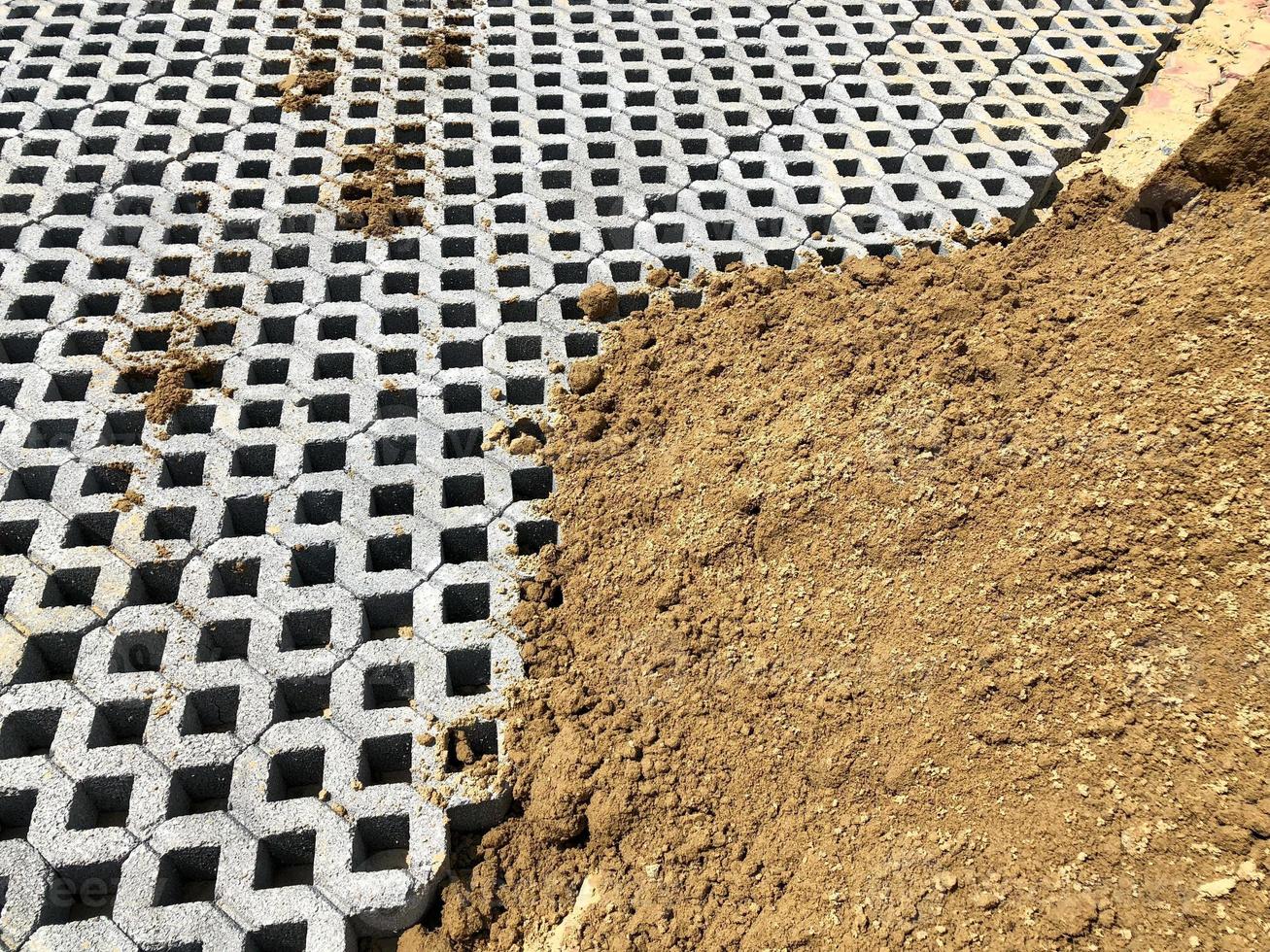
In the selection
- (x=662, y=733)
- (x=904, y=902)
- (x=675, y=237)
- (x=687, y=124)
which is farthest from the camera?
(x=687, y=124)

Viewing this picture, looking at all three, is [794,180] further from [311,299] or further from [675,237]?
[311,299]

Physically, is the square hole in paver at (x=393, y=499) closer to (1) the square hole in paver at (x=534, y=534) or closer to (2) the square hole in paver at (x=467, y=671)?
(1) the square hole in paver at (x=534, y=534)

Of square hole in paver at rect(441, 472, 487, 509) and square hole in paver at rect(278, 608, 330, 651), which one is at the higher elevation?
square hole in paver at rect(441, 472, 487, 509)

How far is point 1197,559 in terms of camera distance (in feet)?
8.60

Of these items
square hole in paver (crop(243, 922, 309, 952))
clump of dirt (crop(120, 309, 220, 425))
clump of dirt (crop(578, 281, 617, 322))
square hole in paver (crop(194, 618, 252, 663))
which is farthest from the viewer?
clump of dirt (crop(578, 281, 617, 322))

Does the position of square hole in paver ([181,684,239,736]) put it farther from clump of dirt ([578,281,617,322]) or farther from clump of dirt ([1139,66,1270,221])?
clump of dirt ([1139,66,1270,221])

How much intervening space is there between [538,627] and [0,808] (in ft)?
5.93

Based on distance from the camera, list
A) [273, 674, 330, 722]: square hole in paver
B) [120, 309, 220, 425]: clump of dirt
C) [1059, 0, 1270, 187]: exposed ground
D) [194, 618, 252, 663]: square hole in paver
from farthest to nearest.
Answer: [1059, 0, 1270, 187]: exposed ground → [120, 309, 220, 425]: clump of dirt → [194, 618, 252, 663]: square hole in paver → [273, 674, 330, 722]: square hole in paver

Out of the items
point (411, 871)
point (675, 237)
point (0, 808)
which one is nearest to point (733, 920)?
point (411, 871)

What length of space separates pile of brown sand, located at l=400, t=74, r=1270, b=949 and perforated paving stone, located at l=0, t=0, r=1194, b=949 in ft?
1.18

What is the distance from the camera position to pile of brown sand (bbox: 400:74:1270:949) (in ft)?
7.71

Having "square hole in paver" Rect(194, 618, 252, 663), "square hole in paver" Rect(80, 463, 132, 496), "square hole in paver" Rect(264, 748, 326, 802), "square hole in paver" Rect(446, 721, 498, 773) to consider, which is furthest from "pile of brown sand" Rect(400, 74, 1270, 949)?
"square hole in paver" Rect(80, 463, 132, 496)

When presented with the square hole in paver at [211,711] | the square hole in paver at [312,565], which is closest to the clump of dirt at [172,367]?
Answer: the square hole in paver at [312,565]

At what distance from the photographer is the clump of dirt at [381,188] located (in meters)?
4.27
